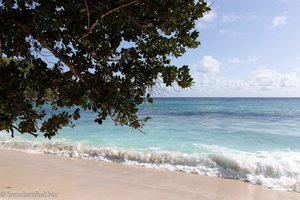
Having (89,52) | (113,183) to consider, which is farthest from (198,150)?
(89,52)

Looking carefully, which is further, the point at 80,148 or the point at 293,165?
the point at 80,148

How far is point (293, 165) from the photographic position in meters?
11.4

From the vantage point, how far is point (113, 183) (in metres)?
8.73

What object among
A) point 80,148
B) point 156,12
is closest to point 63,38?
point 156,12

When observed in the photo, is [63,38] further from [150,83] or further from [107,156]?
[107,156]

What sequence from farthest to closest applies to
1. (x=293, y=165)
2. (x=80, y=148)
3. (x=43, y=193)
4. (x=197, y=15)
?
(x=80, y=148) < (x=293, y=165) < (x=43, y=193) < (x=197, y=15)

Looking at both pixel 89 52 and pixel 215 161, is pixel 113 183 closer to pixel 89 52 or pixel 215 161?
pixel 215 161

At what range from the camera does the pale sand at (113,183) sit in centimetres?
772

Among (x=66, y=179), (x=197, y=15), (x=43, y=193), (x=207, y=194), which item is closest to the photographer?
(x=197, y=15)

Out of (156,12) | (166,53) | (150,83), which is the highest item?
(156,12)

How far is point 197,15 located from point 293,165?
9787 mm

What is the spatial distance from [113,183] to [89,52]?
5.94m

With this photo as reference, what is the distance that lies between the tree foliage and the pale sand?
4430 millimetres

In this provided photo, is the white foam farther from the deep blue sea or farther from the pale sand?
the pale sand
